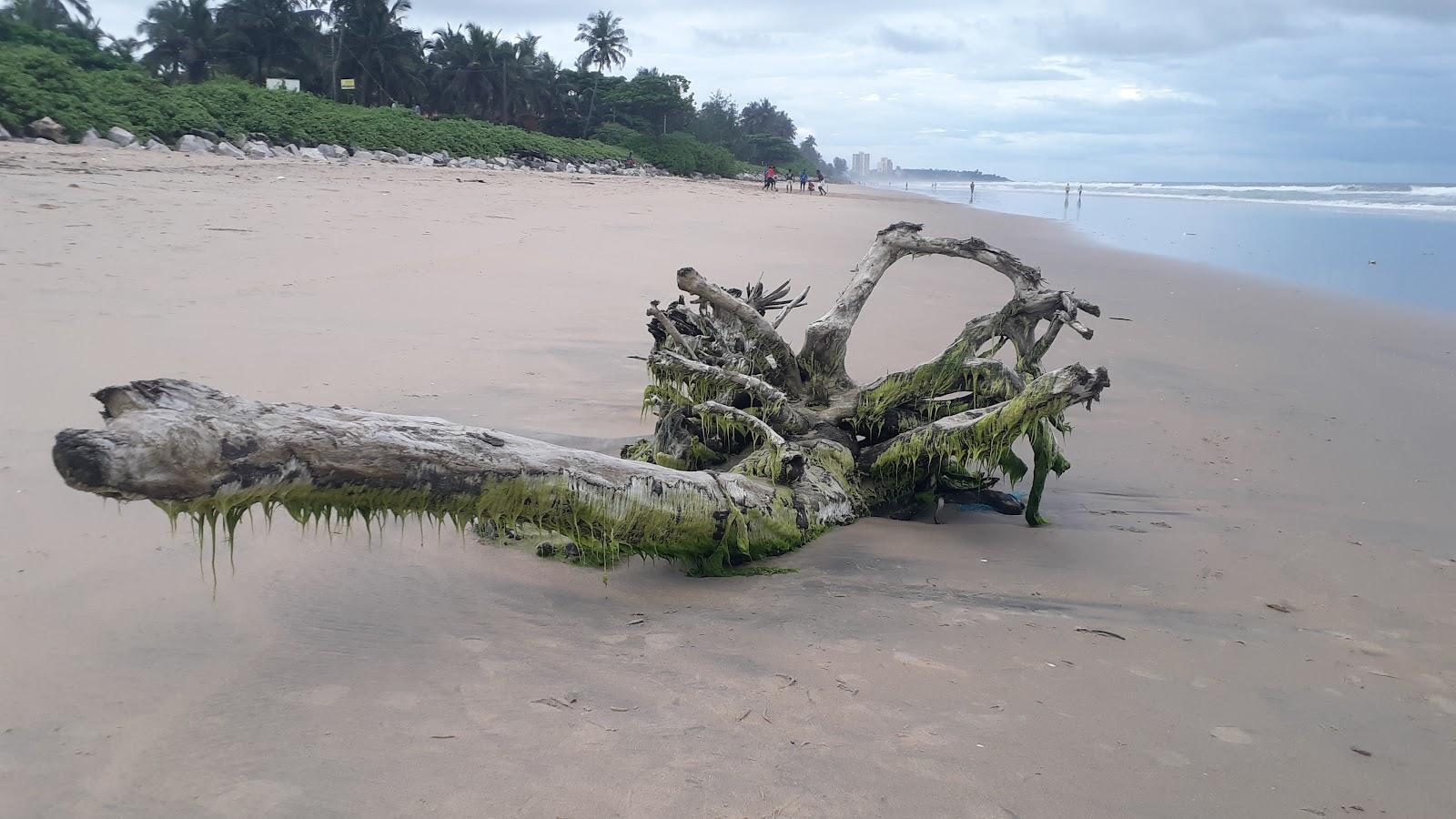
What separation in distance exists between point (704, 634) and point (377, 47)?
149ft

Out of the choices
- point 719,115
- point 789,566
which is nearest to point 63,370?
point 789,566

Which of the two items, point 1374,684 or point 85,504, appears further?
point 85,504

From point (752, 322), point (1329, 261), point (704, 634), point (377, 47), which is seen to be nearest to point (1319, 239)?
point (1329, 261)

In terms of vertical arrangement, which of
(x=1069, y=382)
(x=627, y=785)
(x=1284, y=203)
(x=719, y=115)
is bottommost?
(x=627, y=785)

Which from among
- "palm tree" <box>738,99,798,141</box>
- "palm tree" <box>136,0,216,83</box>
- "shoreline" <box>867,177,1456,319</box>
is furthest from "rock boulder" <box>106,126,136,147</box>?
"palm tree" <box>738,99,798,141</box>

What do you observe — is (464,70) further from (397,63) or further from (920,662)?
(920,662)

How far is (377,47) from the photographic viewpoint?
41438 mm

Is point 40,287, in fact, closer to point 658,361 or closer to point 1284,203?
point 658,361

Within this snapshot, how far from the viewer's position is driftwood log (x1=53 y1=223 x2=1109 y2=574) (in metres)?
2.04

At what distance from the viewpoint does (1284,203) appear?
123ft

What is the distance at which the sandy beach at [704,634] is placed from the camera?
1.89 metres

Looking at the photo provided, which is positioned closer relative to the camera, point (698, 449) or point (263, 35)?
point (698, 449)

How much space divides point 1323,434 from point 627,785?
5.03 metres

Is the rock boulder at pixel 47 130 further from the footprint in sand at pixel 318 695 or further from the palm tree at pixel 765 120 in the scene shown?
the palm tree at pixel 765 120
